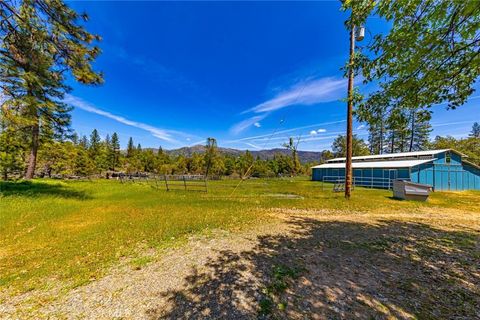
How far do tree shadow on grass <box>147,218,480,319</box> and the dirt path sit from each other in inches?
0.6

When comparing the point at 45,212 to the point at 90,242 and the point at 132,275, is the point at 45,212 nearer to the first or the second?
the point at 90,242

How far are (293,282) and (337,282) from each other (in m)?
0.76

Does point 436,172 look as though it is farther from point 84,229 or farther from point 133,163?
point 133,163

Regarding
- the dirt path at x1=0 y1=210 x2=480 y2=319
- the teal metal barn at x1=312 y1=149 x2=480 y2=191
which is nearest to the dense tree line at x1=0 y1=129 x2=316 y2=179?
the teal metal barn at x1=312 y1=149 x2=480 y2=191

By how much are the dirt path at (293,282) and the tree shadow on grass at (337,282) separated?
0.05 feet

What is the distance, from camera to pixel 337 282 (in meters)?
3.54

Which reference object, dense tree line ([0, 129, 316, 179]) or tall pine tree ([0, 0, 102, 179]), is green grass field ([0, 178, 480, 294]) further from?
dense tree line ([0, 129, 316, 179])

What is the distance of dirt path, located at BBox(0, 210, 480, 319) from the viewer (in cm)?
283

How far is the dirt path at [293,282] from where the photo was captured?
2834mm

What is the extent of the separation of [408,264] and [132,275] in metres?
5.60

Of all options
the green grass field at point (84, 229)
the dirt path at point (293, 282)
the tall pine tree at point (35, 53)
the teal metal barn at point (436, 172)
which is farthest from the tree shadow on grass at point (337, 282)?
the teal metal barn at point (436, 172)

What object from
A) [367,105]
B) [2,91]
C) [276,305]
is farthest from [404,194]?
[2,91]

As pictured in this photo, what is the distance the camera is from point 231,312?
2809 mm

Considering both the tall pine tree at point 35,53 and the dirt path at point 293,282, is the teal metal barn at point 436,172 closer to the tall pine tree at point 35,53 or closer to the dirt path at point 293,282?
the dirt path at point 293,282
